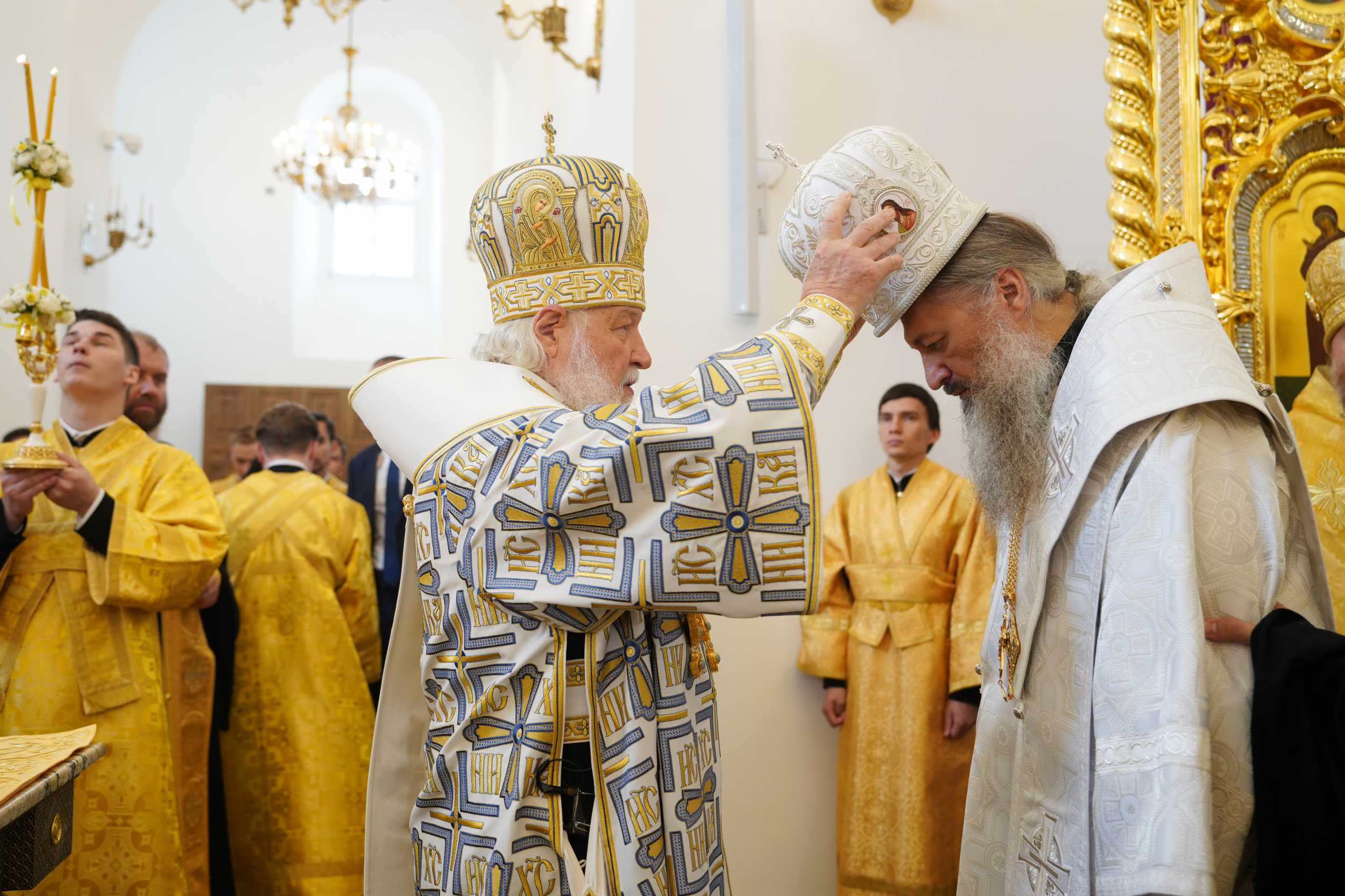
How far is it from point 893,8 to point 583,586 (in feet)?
12.0

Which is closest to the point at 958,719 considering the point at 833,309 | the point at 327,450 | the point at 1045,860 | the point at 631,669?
the point at 1045,860

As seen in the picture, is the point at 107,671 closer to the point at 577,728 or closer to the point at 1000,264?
the point at 577,728

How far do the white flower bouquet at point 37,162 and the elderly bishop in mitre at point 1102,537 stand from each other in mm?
2250

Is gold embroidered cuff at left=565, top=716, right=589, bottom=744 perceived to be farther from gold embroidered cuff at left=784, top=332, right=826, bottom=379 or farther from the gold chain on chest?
the gold chain on chest

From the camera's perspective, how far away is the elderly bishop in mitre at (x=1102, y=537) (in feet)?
5.62

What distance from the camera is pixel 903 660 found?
13.9ft

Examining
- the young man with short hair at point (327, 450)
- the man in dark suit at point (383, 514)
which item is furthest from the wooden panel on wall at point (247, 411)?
the man in dark suit at point (383, 514)

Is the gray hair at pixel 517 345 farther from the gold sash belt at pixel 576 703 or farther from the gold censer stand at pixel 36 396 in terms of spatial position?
the gold censer stand at pixel 36 396

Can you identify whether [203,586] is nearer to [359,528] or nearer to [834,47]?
[359,528]

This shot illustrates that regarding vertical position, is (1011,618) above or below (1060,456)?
below

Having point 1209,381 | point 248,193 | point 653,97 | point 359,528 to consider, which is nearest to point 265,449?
point 359,528

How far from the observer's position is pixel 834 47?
4562 mm

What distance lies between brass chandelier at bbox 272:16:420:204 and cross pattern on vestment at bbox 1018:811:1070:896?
9.85 m

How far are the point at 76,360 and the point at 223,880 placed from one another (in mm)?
1942
